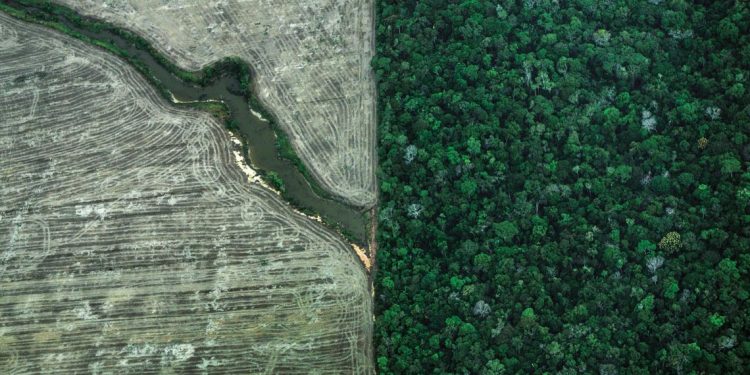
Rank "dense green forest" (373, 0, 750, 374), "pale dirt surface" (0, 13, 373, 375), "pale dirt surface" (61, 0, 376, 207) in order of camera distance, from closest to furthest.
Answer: "dense green forest" (373, 0, 750, 374) < "pale dirt surface" (0, 13, 373, 375) < "pale dirt surface" (61, 0, 376, 207)

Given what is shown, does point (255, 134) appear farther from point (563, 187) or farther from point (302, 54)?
point (563, 187)

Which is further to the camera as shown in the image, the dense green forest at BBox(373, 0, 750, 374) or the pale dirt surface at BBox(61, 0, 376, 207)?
the pale dirt surface at BBox(61, 0, 376, 207)

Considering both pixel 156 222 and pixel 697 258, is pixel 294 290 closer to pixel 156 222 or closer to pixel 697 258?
pixel 156 222

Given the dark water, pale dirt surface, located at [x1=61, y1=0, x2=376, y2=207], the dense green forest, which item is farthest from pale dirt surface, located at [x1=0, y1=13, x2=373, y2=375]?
the dense green forest

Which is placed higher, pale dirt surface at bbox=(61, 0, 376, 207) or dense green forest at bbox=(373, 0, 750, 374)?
pale dirt surface at bbox=(61, 0, 376, 207)

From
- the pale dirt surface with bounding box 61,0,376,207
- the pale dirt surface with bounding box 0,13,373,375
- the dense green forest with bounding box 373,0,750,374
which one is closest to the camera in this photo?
the dense green forest with bounding box 373,0,750,374

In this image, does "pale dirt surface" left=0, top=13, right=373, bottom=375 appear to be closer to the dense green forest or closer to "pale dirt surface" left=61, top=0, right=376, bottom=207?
"pale dirt surface" left=61, top=0, right=376, bottom=207

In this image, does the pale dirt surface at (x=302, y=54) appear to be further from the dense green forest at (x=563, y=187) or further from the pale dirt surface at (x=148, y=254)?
Answer: the pale dirt surface at (x=148, y=254)

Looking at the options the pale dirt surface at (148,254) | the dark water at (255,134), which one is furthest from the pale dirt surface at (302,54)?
the pale dirt surface at (148,254)
